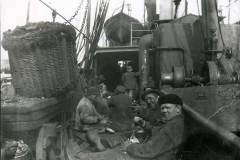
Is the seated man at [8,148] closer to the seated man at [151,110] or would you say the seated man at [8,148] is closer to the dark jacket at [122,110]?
the seated man at [151,110]

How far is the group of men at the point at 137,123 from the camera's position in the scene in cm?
333

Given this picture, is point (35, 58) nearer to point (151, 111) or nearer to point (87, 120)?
point (87, 120)

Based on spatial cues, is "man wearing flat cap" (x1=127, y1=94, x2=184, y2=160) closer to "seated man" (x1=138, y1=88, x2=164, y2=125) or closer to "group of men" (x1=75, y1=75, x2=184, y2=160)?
"group of men" (x1=75, y1=75, x2=184, y2=160)

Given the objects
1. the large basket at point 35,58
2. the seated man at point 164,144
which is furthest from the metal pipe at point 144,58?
the seated man at point 164,144

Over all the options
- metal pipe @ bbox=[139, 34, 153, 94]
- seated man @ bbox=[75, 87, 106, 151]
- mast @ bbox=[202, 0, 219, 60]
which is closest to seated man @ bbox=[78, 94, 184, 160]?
seated man @ bbox=[75, 87, 106, 151]

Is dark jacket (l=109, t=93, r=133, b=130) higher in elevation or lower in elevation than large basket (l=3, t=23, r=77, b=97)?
lower

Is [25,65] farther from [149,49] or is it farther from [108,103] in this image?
[149,49]

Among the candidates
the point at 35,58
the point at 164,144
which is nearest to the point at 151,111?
the point at 35,58

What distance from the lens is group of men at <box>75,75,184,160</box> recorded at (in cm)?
333

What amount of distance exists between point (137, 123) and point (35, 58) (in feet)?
6.91

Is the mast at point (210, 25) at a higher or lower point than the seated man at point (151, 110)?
higher

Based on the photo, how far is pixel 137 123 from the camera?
20.4 feet

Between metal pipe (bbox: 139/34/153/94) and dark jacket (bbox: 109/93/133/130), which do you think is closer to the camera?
dark jacket (bbox: 109/93/133/130)

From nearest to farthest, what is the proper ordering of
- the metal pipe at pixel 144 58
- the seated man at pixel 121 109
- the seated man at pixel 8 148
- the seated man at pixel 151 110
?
the seated man at pixel 8 148, the seated man at pixel 151 110, the seated man at pixel 121 109, the metal pipe at pixel 144 58
